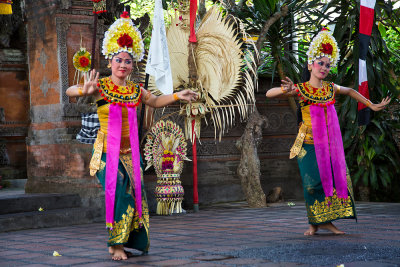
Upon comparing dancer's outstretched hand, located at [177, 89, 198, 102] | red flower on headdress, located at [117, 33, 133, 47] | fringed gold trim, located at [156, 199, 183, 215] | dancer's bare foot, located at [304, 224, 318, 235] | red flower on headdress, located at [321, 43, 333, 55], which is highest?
red flower on headdress, located at [321, 43, 333, 55]

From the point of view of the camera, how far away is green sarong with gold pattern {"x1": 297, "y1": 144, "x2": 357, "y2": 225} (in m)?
5.87

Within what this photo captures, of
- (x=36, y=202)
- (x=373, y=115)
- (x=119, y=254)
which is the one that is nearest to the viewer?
(x=119, y=254)

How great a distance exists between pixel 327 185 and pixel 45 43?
15.1 feet

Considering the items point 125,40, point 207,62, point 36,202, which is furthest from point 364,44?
point 36,202

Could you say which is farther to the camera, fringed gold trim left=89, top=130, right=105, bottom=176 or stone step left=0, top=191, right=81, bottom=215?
stone step left=0, top=191, right=81, bottom=215

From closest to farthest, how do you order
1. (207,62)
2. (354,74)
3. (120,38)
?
(120,38)
(207,62)
(354,74)

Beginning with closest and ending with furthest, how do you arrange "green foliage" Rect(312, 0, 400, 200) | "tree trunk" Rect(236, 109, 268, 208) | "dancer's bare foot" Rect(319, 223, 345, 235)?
1. "dancer's bare foot" Rect(319, 223, 345, 235)
2. "tree trunk" Rect(236, 109, 268, 208)
3. "green foliage" Rect(312, 0, 400, 200)

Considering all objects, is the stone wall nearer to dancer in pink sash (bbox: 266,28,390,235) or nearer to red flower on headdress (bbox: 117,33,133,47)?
red flower on headdress (bbox: 117,33,133,47)

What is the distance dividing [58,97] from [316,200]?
159 inches

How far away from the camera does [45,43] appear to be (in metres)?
8.55

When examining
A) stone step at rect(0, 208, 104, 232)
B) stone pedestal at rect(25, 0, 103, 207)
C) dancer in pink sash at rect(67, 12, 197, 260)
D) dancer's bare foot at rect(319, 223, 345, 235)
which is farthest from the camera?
stone pedestal at rect(25, 0, 103, 207)

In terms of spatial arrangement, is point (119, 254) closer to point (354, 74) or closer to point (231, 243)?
point (231, 243)

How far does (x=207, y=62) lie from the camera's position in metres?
8.78

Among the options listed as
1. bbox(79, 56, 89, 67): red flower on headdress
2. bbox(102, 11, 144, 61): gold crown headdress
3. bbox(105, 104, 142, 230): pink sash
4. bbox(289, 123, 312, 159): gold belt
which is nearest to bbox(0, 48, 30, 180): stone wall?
bbox(79, 56, 89, 67): red flower on headdress
